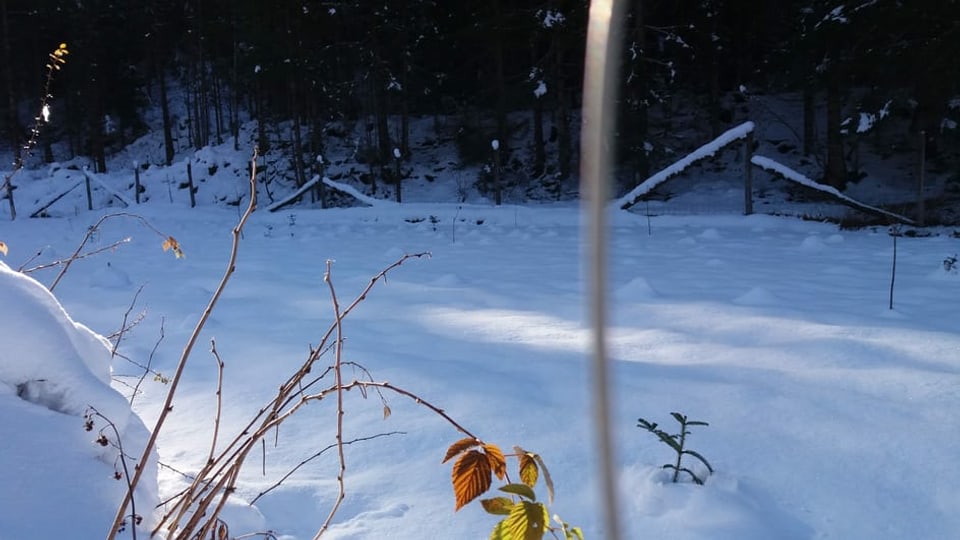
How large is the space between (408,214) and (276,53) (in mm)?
10576

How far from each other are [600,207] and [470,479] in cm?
62

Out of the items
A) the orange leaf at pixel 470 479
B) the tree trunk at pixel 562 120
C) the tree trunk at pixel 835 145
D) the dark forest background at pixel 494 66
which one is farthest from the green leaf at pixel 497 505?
the tree trunk at pixel 562 120

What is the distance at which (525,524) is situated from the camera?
0.71m

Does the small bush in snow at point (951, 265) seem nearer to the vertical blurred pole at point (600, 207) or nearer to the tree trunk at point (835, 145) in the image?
the vertical blurred pole at point (600, 207)

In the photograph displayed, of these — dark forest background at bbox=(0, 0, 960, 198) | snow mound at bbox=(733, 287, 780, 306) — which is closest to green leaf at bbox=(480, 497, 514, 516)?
snow mound at bbox=(733, 287, 780, 306)

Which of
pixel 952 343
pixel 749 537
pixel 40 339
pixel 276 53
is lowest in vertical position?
pixel 749 537

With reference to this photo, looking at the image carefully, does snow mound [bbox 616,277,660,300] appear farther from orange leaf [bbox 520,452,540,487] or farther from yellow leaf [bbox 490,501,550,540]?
yellow leaf [bbox 490,501,550,540]

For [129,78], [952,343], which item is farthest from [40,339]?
[129,78]

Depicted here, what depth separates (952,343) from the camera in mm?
2752

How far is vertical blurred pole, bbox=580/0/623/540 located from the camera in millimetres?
309

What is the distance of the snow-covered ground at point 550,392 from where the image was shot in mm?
1581

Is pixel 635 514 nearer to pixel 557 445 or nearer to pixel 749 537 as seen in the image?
pixel 749 537

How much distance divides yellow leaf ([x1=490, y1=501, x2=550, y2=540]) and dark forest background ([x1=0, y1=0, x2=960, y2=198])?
9.46 metres

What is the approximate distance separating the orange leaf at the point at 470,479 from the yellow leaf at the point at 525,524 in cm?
11
